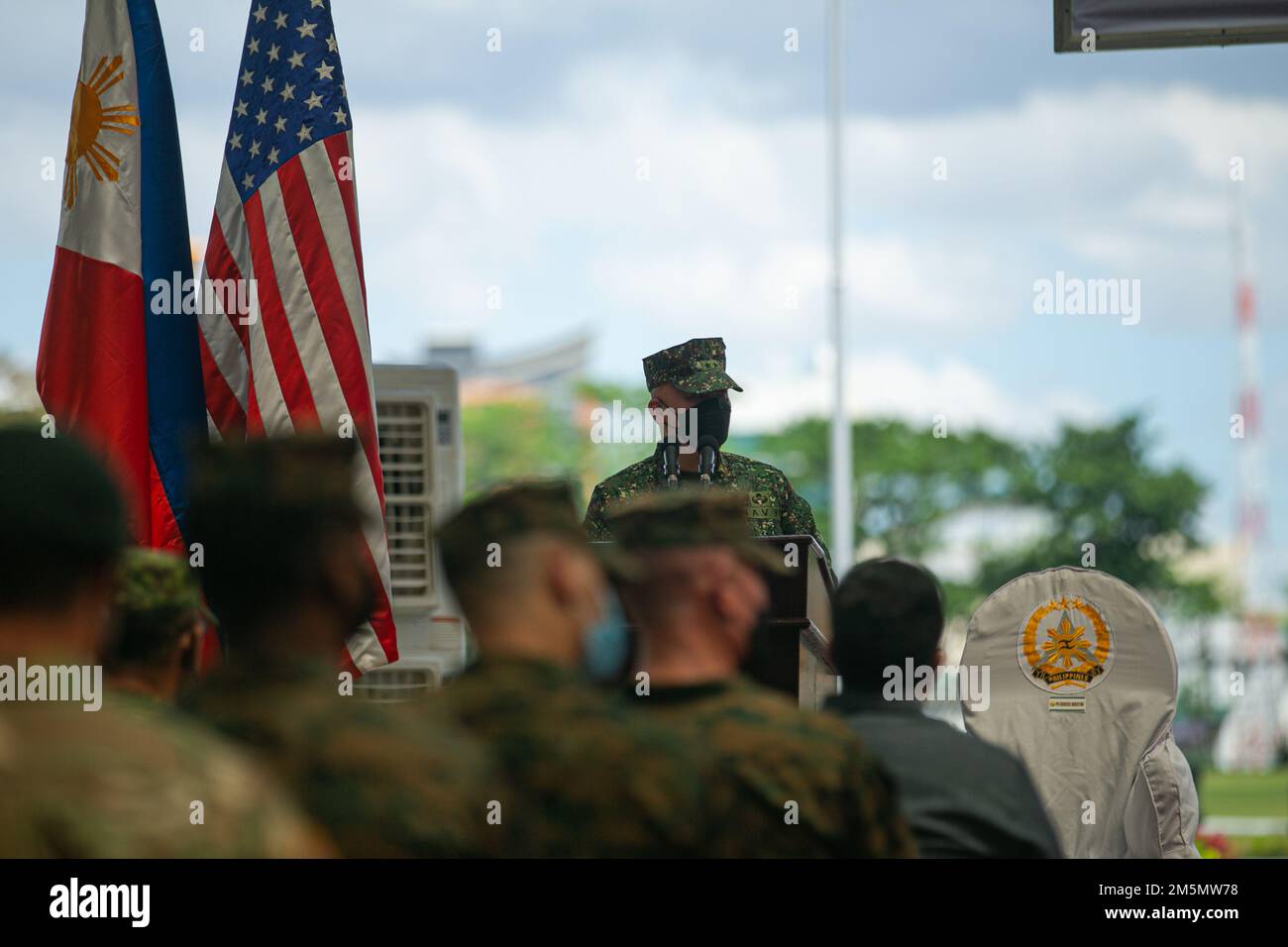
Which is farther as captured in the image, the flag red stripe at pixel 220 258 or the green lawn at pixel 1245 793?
the green lawn at pixel 1245 793

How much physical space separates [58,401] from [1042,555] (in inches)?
1798

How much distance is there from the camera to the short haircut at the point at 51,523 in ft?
8.14

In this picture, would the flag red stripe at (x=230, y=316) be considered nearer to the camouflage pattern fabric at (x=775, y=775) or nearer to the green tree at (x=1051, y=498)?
the camouflage pattern fabric at (x=775, y=775)

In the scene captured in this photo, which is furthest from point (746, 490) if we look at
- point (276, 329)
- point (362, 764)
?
point (362, 764)

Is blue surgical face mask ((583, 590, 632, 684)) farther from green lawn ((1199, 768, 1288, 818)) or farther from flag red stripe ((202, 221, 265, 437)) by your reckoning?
green lawn ((1199, 768, 1288, 818))

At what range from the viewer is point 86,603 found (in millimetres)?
2533

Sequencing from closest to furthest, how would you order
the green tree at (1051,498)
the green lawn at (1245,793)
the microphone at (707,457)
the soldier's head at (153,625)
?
the soldier's head at (153,625)
the microphone at (707,457)
the green lawn at (1245,793)
the green tree at (1051,498)

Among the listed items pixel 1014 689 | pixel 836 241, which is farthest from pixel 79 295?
pixel 836 241

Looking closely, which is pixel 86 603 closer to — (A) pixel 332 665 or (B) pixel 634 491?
(A) pixel 332 665

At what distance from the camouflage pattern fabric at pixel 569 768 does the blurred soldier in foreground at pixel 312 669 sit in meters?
0.12

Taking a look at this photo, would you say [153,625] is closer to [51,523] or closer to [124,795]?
[51,523]

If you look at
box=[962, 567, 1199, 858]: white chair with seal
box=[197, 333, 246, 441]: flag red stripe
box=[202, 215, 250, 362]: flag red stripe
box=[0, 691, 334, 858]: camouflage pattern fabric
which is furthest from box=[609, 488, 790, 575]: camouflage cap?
box=[202, 215, 250, 362]: flag red stripe

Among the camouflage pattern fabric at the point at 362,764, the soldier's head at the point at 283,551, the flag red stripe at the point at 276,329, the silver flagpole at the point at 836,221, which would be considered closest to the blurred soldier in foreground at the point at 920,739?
the camouflage pattern fabric at the point at 362,764

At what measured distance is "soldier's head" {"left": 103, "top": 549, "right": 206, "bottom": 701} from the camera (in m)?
3.87
